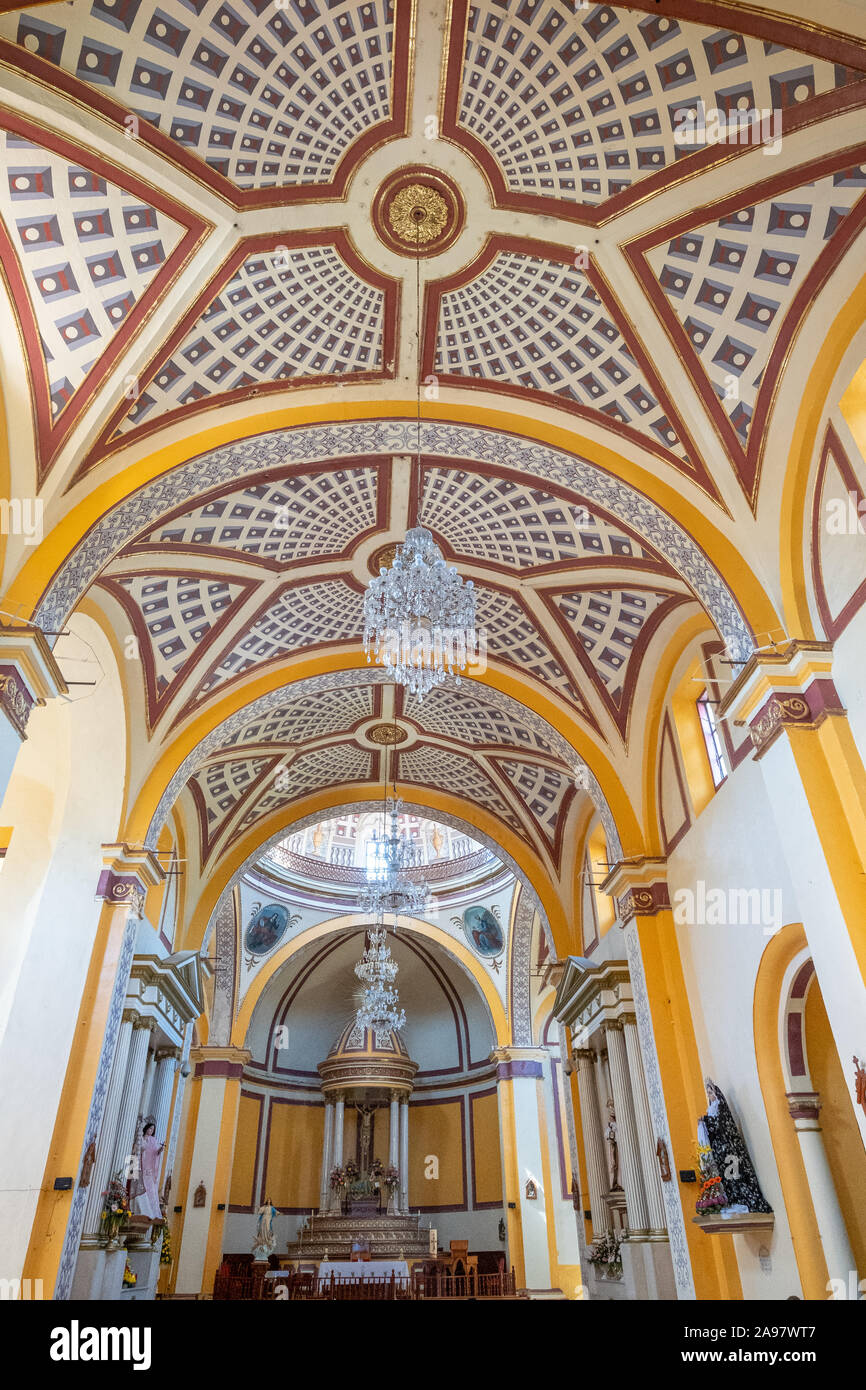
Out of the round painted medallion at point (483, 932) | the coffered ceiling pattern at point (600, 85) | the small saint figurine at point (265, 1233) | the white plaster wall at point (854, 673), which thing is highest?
the round painted medallion at point (483, 932)

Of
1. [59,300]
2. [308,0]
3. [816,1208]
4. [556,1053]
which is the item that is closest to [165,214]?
[59,300]

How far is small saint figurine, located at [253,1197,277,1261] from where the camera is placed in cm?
1842

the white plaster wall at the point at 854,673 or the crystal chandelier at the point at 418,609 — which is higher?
the crystal chandelier at the point at 418,609

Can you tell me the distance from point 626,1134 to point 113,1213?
20.4 feet

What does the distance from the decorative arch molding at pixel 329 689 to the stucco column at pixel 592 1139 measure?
437 centimetres

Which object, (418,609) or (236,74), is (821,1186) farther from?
(236,74)

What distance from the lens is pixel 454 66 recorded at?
5945mm

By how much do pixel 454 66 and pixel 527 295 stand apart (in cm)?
181

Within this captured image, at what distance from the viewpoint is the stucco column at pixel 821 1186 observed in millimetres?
6844

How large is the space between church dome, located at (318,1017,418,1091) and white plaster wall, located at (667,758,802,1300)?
44.7ft

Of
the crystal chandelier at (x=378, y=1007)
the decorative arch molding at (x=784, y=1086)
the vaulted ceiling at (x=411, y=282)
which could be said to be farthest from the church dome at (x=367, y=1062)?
the vaulted ceiling at (x=411, y=282)

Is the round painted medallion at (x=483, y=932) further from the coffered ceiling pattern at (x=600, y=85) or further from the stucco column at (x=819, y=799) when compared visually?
the coffered ceiling pattern at (x=600, y=85)

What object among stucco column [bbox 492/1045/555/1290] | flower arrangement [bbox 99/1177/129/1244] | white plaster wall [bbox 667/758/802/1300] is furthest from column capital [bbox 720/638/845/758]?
stucco column [bbox 492/1045/555/1290]

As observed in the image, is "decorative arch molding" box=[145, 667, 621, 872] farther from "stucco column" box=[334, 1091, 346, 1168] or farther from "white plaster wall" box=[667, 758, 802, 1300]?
"stucco column" box=[334, 1091, 346, 1168]
